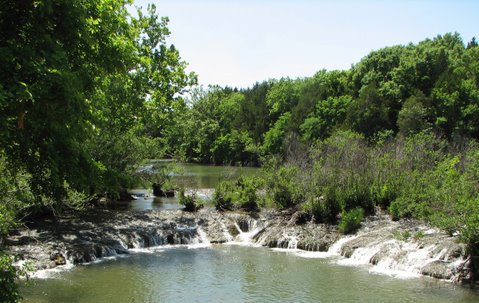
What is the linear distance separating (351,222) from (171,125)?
13.5 m

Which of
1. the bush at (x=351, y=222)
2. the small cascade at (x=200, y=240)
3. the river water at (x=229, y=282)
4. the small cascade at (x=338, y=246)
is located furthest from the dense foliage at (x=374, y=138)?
the small cascade at (x=200, y=240)

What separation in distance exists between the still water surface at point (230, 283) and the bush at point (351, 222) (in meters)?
3.06

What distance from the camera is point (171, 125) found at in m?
30.6

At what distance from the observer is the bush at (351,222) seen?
73.9 ft

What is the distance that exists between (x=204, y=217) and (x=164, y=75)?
9113 mm

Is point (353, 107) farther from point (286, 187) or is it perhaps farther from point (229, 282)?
point (229, 282)

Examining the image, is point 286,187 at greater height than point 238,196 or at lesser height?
greater

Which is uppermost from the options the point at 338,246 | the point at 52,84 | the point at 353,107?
the point at 353,107

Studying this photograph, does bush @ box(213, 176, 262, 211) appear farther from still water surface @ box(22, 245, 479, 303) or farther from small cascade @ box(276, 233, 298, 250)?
still water surface @ box(22, 245, 479, 303)

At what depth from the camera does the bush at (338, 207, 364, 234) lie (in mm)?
22514

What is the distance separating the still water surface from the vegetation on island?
8.76 ft

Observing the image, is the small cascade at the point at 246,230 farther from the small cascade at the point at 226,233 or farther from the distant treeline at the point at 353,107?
the distant treeline at the point at 353,107

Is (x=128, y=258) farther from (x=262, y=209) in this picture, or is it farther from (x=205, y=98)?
(x=205, y=98)

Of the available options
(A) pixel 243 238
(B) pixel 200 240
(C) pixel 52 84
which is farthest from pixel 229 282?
(C) pixel 52 84
